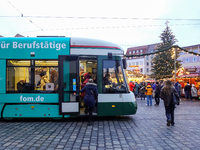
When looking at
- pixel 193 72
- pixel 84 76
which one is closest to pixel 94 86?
pixel 84 76

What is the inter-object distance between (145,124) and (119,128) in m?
1.19

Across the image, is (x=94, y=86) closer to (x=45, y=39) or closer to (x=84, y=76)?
(x=84, y=76)

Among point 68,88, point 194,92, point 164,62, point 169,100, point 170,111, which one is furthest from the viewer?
point 164,62

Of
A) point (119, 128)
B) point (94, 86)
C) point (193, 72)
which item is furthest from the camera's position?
point (193, 72)

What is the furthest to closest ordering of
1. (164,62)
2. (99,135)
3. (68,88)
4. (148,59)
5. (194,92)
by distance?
(148,59), (164,62), (194,92), (68,88), (99,135)

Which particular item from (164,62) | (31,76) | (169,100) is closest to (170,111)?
(169,100)

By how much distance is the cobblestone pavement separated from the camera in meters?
5.20

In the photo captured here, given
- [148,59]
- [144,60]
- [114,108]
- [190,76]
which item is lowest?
[114,108]

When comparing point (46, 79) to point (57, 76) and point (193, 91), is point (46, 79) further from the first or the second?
point (193, 91)

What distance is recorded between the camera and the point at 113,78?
8.32 metres

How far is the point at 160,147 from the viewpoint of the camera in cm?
512

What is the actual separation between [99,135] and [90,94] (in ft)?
5.89

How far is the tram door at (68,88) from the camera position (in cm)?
805

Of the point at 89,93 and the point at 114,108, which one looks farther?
the point at 114,108
